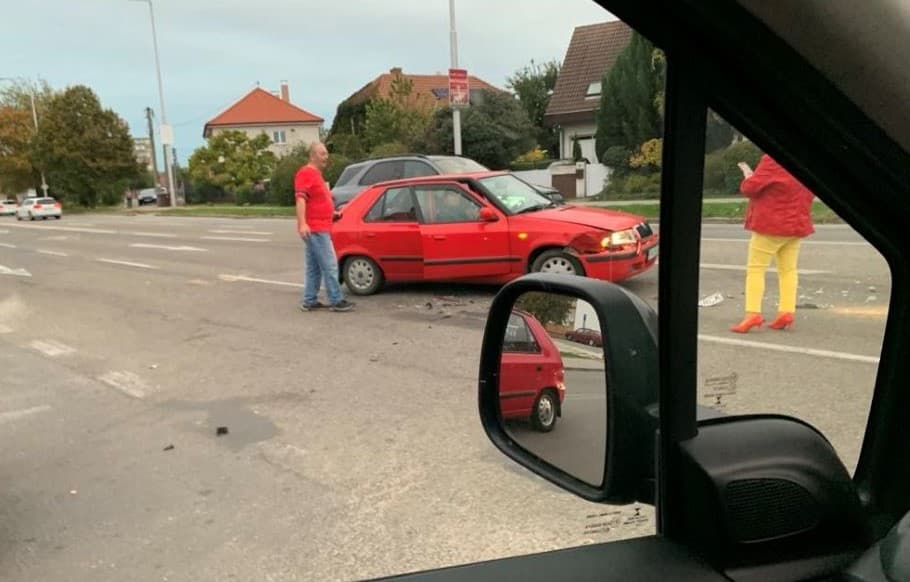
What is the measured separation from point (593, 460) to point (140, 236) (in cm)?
2374

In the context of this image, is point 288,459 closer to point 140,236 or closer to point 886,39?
point 886,39

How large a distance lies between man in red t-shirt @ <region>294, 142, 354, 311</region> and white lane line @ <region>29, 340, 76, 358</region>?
267cm

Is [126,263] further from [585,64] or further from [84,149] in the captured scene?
[585,64]

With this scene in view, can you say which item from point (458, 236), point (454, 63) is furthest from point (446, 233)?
point (454, 63)

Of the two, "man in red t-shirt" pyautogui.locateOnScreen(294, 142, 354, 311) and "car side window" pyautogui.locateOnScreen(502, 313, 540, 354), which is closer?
"car side window" pyautogui.locateOnScreen(502, 313, 540, 354)

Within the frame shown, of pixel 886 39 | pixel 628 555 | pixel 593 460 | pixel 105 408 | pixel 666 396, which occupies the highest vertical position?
pixel 886 39

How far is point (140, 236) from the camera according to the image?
896 inches

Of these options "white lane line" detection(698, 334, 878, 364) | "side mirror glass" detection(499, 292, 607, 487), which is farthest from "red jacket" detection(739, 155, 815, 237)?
"side mirror glass" detection(499, 292, 607, 487)

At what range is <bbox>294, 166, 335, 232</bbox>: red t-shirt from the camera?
820 cm

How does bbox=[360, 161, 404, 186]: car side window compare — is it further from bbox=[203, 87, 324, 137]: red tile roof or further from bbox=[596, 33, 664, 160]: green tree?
bbox=[596, 33, 664, 160]: green tree

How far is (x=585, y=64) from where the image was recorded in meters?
1.40

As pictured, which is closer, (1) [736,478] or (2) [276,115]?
(1) [736,478]

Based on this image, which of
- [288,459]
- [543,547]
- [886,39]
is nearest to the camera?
[886,39]

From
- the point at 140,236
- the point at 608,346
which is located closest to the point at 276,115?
the point at 608,346
